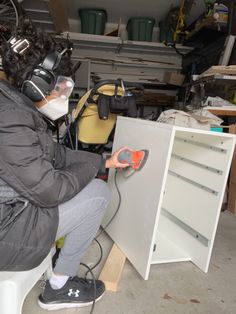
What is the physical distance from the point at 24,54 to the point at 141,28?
339 centimetres

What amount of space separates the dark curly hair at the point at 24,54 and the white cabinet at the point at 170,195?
545mm

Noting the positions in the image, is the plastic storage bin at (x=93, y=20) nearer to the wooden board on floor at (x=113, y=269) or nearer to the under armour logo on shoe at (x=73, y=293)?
the wooden board on floor at (x=113, y=269)

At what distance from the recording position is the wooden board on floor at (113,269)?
3.94 ft

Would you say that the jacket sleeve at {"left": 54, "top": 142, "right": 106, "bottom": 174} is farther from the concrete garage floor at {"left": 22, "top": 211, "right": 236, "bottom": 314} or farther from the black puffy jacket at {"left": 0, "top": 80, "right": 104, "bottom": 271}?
the concrete garage floor at {"left": 22, "top": 211, "right": 236, "bottom": 314}

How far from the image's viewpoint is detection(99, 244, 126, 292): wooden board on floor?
120cm

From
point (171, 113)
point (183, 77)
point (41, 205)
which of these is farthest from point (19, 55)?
point (183, 77)

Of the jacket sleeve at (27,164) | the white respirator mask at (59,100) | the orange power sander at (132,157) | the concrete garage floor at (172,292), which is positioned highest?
the white respirator mask at (59,100)

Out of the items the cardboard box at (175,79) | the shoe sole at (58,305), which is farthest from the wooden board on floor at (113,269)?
the cardboard box at (175,79)

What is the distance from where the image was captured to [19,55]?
34.3 inches

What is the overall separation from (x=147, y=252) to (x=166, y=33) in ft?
11.5

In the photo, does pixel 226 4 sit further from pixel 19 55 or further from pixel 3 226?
pixel 3 226

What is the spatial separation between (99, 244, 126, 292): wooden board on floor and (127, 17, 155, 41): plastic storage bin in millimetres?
3245

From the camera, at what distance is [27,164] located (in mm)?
777

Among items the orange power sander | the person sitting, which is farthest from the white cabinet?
the person sitting
